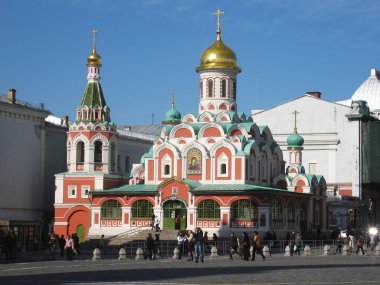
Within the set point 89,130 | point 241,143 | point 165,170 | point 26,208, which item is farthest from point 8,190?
point 241,143

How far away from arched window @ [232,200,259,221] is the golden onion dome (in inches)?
433

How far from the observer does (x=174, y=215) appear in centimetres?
6219

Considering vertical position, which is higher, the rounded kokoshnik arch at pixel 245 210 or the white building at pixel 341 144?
the white building at pixel 341 144

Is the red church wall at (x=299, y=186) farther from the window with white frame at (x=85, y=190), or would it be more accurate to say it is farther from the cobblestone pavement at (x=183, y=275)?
the cobblestone pavement at (x=183, y=275)

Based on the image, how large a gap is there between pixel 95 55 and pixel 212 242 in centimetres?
1984

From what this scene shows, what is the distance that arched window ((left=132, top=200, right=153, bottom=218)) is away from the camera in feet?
206

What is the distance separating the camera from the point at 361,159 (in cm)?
8138

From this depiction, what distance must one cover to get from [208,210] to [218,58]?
11.6 m

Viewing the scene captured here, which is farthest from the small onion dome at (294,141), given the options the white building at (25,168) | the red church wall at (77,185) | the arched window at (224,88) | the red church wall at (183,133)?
the white building at (25,168)

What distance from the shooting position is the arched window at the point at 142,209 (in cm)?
6275

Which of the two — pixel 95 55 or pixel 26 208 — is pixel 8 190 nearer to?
pixel 26 208

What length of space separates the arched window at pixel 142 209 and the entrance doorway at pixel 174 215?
1187 mm

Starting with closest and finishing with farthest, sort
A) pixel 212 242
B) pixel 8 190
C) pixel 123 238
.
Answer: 1. pixel 212 242
2. pixel 123 238
3. pixel 8 190

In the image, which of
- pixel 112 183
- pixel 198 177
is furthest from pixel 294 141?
pixel 112 183
